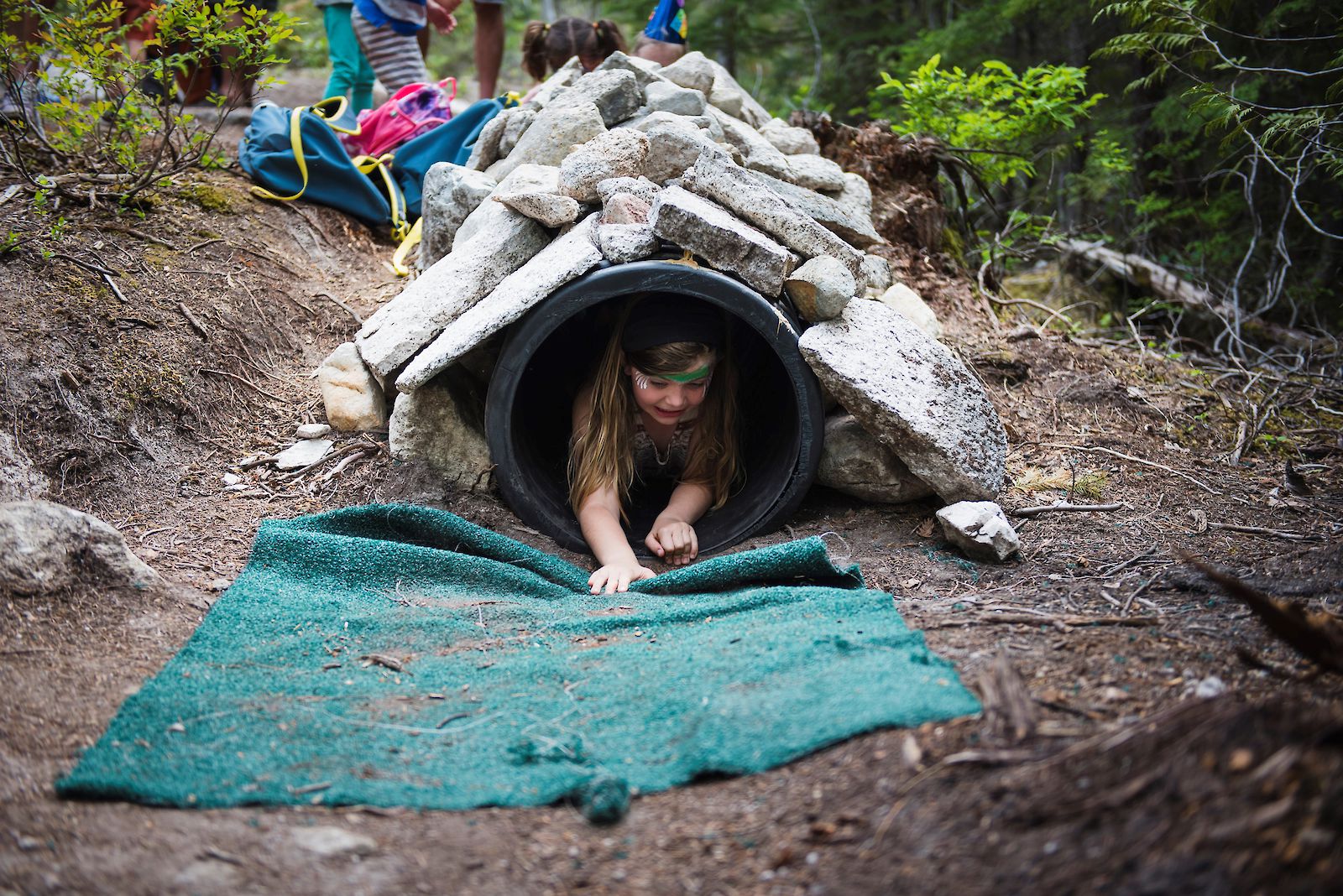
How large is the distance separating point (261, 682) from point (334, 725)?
11.7 inches

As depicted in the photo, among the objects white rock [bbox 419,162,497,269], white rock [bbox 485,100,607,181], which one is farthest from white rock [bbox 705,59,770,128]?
white rock [bbox 419,162,497,269]

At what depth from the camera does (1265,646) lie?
6.94 ft

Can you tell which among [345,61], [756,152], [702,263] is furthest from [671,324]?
[345,61]

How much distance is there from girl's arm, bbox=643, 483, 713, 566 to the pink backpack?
2959mm

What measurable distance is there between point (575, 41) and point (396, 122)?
5.36ft

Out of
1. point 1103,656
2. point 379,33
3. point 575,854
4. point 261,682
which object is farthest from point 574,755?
point 379,33

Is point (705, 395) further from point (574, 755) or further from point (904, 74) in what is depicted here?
point (904, 74)

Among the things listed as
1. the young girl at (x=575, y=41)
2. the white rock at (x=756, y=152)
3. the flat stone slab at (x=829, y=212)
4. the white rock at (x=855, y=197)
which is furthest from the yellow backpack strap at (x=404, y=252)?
the white rock at (x=855, y=197)

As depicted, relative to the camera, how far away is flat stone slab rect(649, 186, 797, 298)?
3.17 metres

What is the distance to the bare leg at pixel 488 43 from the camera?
260 inches

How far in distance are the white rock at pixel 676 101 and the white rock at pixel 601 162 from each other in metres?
0.93

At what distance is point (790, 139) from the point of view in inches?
206

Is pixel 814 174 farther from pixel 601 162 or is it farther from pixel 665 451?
pixel 665 451

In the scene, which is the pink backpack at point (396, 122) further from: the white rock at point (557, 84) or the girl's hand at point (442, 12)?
the girl's hand at point (442, 12)
